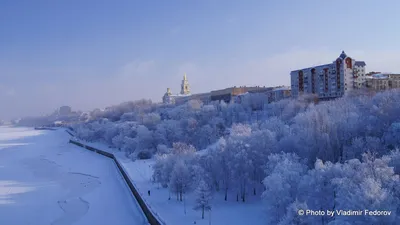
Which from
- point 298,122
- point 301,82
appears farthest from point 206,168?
point 301,82

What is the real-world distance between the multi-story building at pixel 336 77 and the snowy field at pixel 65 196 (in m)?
30.2

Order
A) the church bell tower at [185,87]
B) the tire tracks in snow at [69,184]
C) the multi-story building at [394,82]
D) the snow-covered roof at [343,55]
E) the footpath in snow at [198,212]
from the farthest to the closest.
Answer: the church bell tower at [185,87], the multi-story building at [394,82], the snow-covered roof at [343,55], the tire tracks in snow at [69,184], the footpath in snow at [198,212]

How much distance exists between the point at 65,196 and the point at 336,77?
3710 cm

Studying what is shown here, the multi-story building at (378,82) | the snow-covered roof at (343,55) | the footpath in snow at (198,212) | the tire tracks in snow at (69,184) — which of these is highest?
the snow-covered roof at (343,55)

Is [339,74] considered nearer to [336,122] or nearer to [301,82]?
[301,82]

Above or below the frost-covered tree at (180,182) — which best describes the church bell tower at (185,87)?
above

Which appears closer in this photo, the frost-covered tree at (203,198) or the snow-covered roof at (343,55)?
the frost-covered tree at (203,198)

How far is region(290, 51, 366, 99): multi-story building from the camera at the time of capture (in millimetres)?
46094

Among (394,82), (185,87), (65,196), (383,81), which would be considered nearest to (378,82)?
(383,81)

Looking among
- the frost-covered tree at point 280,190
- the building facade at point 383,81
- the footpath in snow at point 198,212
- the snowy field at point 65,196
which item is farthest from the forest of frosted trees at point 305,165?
the building facade at point 383,81

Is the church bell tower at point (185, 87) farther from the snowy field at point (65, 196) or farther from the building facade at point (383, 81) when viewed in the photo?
the snowy field at point (65, 196)

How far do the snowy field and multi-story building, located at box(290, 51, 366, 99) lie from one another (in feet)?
99.0

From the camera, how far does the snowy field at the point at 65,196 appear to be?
18.6 m

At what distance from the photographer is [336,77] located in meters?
47.0
